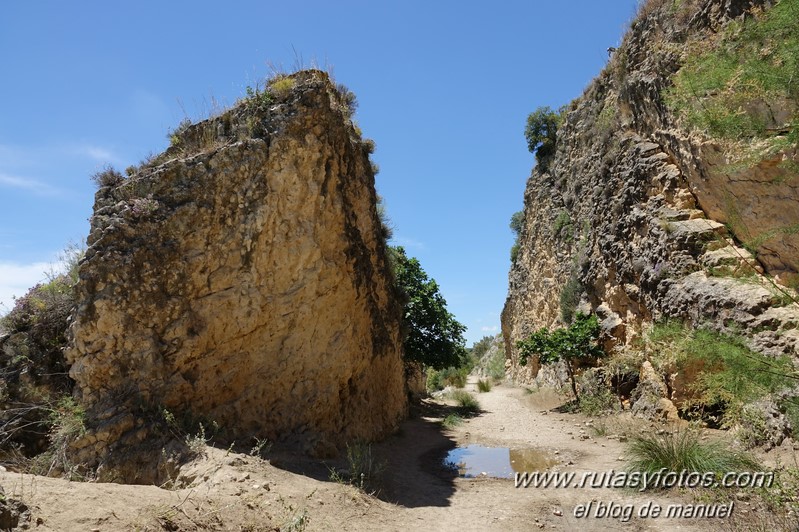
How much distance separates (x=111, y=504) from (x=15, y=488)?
76 centimetres

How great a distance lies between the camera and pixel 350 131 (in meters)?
11.4

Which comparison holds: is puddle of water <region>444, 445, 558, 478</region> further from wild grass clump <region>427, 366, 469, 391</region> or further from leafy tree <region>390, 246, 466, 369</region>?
wild grass clump <region>427, 366, 469, 391</region>

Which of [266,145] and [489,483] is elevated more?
[266,145]

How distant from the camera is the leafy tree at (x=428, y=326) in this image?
17.1 m

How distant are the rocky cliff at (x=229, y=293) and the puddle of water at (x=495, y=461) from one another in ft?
6.96

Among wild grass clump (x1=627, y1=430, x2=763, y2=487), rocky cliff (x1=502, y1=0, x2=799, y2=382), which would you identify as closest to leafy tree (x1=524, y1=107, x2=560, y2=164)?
rocky cliff (x1=502, y1=0, x2=799, y2=382)

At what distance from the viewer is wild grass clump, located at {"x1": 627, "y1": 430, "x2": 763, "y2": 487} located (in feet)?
20.8

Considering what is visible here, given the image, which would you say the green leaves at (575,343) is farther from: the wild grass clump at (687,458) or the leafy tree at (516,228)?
the leafy tree at (516,228)

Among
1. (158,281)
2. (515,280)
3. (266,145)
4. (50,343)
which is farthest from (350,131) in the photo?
(515,280)

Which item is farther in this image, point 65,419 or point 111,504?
point 65,419

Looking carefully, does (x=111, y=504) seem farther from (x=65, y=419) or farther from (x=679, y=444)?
(x=679, y=444)

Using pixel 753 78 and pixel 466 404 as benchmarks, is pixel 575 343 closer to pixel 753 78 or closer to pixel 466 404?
pixel 466 404

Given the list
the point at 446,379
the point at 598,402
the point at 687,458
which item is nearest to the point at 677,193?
the point at 598,402

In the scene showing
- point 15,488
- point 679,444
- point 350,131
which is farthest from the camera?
point 350,131
